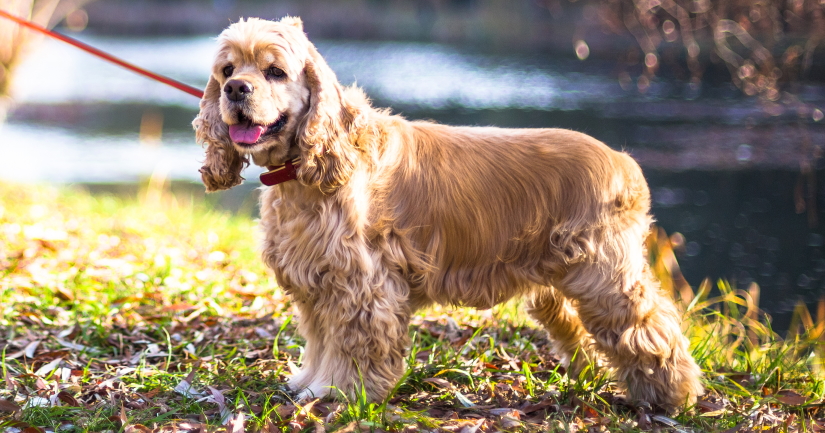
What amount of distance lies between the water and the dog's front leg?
99 centimetres

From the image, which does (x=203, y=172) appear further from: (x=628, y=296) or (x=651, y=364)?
(x=651, y=364)

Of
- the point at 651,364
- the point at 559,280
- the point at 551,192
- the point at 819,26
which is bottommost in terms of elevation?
the point at 651,364

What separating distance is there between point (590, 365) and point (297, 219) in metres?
1.68

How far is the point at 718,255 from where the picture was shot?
7.76 meters

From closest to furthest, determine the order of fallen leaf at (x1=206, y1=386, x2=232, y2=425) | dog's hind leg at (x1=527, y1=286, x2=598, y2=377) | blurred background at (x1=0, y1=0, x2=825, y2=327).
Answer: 1. fallen leaf at (x1=206, y1=386, x2=232, y2=425)
2. dog's hind leg at (x1=527, y1=286, x2=598, y2=377)
3. blurred background at (x1=0, y1=0, x2=825, y2=327)

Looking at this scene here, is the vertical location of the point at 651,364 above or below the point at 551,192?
below

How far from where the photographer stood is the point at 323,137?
3.28 m

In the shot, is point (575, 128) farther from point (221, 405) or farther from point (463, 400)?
point (221, 405)

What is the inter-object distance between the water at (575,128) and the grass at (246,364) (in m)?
1.22

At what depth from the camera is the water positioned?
7840 mm

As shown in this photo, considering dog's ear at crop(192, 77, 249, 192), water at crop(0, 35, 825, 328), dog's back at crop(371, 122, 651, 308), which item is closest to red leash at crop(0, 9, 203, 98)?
water at crop(0, 35, 825, 328)

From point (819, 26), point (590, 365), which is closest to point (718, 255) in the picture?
point (819, 26)

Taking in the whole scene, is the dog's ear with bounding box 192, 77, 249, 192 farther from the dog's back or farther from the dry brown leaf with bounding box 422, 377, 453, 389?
the dry brown leaf with bounding box 422, 377, 453, 389

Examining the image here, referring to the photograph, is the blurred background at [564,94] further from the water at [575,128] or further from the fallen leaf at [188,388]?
the fallen leaf at [188,388]
